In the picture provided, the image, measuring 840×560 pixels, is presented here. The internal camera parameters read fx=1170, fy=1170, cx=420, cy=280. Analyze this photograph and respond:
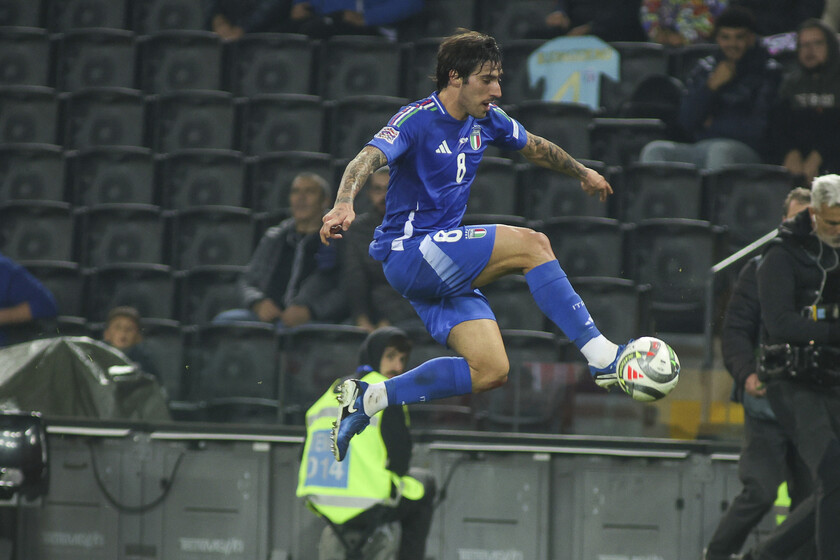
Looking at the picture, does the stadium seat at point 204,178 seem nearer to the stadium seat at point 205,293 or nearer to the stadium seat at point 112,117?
the stadium seat at point 112,117

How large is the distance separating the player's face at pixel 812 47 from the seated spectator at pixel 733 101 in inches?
12.9

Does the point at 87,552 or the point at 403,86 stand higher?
the point at 403,86

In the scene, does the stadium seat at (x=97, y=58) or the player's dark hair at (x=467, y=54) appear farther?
the stadium seat at (x=97, y=58)

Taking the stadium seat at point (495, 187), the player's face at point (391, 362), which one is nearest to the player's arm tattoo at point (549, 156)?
the player's face at point (391, 362)

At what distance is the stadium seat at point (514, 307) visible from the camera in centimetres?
739

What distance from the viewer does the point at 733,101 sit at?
831 cm

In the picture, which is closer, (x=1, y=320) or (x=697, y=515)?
(x=697, y=515)

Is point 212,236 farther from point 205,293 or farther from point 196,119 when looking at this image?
point 196,119

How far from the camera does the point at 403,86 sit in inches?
384

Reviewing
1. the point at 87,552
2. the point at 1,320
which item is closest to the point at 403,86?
the point at 1,320

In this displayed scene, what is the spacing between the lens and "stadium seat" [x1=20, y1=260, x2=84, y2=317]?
832 centimetres

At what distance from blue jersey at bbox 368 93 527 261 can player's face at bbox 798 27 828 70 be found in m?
4.26

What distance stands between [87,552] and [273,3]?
5.47 metres

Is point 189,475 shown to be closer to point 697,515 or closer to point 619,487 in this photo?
Result: point 619,487
